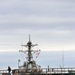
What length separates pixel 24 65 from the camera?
11269 centimetres

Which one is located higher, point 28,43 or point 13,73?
point 28,43

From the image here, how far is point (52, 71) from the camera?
107 m

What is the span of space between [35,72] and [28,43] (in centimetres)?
1087

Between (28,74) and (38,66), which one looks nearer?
(28,74)

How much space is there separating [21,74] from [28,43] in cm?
1206

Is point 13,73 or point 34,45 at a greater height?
point 34,45

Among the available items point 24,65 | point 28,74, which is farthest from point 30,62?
point 28,74

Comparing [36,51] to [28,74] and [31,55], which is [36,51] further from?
[28,74]

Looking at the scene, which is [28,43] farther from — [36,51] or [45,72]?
[45,72]

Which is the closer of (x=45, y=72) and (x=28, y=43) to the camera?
(x=45, y=72)

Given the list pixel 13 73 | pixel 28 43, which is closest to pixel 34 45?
pixel 28 43

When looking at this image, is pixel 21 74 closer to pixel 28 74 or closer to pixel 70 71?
pixel 28 74

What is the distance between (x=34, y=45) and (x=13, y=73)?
9.80 meters

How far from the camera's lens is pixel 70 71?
350ft
